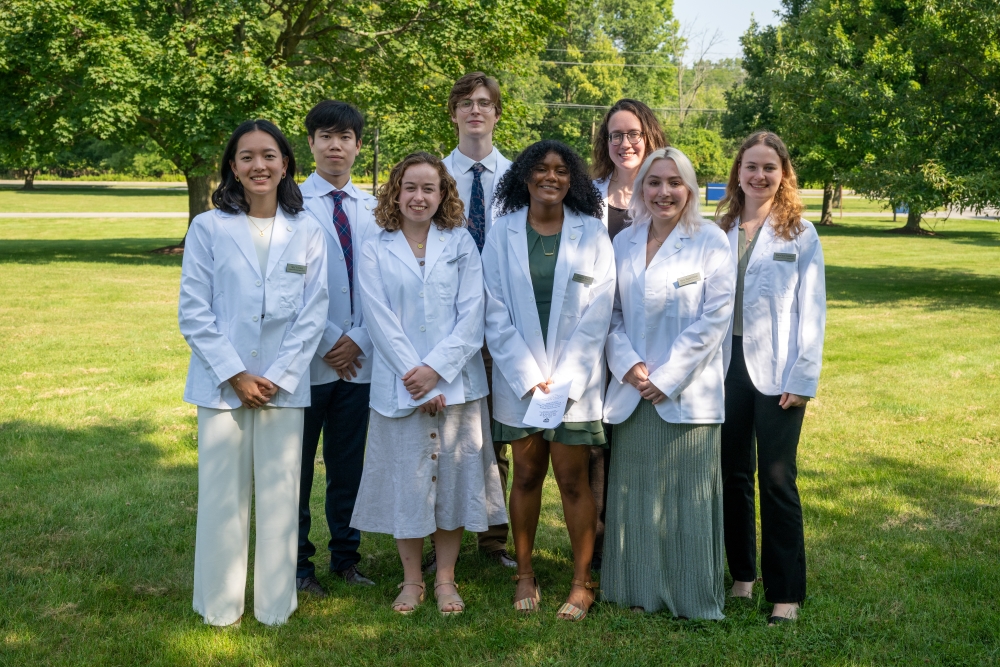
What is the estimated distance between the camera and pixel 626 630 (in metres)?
4.14

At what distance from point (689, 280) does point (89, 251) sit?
22.1 meters

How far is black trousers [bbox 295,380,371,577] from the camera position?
4.66 meters

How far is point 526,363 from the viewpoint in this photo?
422cm

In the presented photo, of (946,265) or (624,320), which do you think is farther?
(946,265)

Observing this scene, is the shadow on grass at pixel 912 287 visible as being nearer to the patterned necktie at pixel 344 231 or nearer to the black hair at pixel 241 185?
the patterned necktie at pixel 344 231

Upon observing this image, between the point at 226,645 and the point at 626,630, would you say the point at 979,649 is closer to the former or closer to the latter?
the point at 626,630

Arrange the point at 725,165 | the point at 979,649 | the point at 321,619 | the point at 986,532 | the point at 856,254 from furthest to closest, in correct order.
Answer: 1. the point at 725,165
2. the point at 856,254
3. the point at 986,532
4. the point at 321,619
5. the point at 979,649

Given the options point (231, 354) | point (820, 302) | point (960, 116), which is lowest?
point (231, 354)

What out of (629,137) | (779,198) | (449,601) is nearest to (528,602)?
(449,601)

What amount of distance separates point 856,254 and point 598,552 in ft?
72.7

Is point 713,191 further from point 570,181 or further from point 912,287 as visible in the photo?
point 570,181

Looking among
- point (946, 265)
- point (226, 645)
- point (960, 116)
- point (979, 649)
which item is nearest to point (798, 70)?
point (960, 116)

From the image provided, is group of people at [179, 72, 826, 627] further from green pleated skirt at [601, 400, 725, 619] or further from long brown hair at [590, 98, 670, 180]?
long brown hair at [590, 98, 670, 180]

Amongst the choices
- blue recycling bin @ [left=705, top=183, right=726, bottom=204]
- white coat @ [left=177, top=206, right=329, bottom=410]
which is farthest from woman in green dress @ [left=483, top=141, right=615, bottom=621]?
blue recycling bin @ [left=705, top=183, right=726, bottom=204]
